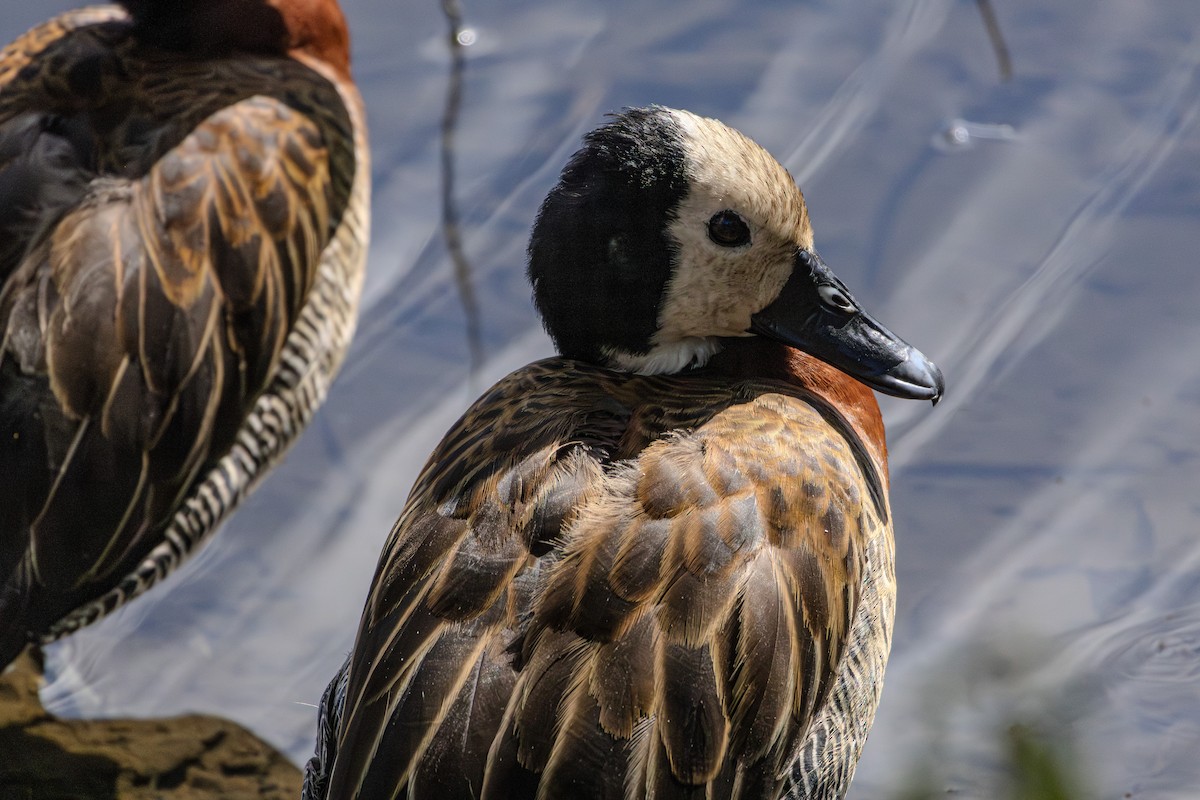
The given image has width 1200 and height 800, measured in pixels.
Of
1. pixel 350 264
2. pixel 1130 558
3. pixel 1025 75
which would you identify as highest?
pixel 350 264

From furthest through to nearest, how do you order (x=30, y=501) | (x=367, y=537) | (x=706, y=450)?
1. (x=367, y=537)
2. (x=30, y=501)
3. (x=706, y=450)

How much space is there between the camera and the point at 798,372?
3.63 meters

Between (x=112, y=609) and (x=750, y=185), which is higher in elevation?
(x=750, y=185)

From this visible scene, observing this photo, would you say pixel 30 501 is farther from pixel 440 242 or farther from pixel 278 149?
pixel 440 242

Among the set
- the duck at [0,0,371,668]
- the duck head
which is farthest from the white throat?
the duck at [0,0,371,668]

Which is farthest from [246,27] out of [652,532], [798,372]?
[652,532]

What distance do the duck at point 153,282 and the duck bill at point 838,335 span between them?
1.52m

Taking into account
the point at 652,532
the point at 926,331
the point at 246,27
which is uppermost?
the point at 246,27

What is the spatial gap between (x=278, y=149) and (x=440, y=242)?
1226mm

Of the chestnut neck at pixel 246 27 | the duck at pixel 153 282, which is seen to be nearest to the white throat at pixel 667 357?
the duck at pixel 153 282

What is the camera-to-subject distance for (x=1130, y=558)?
4.36 m

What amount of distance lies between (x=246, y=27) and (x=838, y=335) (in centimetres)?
230

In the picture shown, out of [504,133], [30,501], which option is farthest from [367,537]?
[504,133]

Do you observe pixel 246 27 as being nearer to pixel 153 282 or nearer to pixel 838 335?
pixel 153 282
